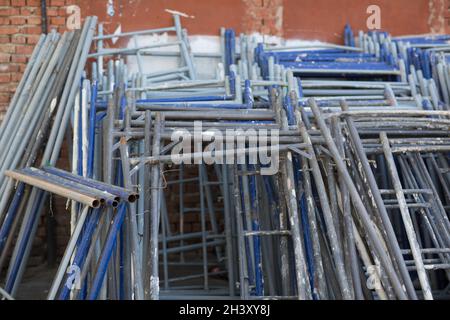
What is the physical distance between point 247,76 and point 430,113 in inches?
76.9

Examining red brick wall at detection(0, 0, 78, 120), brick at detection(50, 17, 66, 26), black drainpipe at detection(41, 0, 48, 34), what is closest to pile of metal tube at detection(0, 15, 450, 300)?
brick at detection(50, 17, 66, 26)

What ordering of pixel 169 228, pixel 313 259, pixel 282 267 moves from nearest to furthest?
pixel 313 259, pixel 282 267, pixel 169 228

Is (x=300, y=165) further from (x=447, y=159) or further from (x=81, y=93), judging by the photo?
(x=81, y=93)

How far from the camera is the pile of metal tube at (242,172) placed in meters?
4.78

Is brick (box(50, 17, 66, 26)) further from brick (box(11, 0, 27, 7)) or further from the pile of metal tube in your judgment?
the pile of metal tube

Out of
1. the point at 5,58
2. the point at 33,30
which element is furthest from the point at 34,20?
the point at 5,58

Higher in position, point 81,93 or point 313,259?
point 81,93

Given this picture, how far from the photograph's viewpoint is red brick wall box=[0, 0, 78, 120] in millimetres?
7402

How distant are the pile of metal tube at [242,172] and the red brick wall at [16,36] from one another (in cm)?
68

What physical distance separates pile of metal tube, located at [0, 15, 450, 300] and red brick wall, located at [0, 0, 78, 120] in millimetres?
685

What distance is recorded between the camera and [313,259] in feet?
16.3

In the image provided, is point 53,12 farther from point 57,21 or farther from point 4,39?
point 4,39

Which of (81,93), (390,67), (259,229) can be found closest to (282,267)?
(259,229)

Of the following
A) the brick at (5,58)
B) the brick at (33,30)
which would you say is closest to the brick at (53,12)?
the brick at (33,30)
